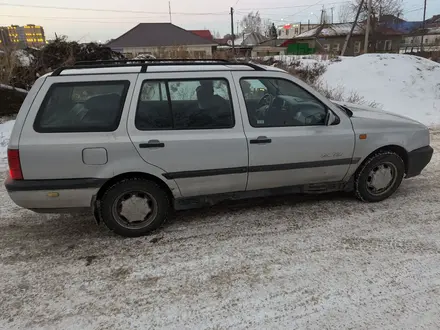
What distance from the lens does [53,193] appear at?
123 inches

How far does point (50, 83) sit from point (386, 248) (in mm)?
3556

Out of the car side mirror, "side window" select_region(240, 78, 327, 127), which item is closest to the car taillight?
"side window" select_region(240, 78, 327, 127)

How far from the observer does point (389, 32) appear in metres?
54.9

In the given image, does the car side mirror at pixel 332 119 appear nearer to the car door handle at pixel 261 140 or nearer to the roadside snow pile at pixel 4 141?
Result: the car door handle at pixel 261 140

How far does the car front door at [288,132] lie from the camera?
11.5ft

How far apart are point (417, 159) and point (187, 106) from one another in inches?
116

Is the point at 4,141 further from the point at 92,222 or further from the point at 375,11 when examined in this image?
the point at 375,11

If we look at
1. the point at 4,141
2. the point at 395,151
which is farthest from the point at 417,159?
the point at 4,141

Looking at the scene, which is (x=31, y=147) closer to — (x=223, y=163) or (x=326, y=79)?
(x=223, y=163)

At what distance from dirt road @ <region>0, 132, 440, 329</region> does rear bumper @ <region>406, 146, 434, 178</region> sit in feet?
1.40

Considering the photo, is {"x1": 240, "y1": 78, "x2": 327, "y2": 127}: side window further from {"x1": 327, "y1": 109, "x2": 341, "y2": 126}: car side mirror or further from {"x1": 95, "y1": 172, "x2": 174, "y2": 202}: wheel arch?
{"x1": 95, "y1": 172, "x2": 174, "y2": 202}: wheel arch

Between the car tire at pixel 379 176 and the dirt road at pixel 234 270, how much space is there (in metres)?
0.15

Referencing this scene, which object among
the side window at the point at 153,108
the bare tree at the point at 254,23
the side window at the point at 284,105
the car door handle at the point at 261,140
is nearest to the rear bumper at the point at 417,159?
the side window at the point at 284,105

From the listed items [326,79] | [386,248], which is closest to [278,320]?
[386,248]
